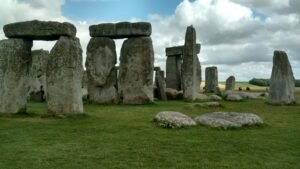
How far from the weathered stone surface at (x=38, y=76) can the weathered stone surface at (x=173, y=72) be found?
9806 mm

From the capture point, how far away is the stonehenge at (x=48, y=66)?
597 inches

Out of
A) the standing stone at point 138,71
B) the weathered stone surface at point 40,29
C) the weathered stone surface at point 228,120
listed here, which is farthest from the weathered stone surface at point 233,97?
the weathered stone surface at point 40,29

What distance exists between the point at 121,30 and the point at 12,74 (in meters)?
8.09

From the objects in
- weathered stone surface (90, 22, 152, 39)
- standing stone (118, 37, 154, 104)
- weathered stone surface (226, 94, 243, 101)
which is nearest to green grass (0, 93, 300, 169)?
standing stone (118, 37, 154, 104)

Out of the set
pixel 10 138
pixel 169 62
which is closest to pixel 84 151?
pixel 10 138

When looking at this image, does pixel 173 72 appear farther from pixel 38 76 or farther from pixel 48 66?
pixel 48 66

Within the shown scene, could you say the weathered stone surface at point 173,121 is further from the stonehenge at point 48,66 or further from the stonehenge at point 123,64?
the stonehenge at point 123,64

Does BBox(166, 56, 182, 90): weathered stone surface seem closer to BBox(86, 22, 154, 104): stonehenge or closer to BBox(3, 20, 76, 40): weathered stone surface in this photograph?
BBox(86, 22, 154, 104): stonehenge

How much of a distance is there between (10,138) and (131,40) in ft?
40.2

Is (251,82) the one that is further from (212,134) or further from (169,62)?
(212,134)

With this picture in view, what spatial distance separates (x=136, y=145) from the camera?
35.2 feet

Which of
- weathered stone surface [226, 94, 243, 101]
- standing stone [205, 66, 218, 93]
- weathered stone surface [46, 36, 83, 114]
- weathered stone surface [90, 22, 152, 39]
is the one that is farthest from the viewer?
standing stone [205, 66, 218, 93]

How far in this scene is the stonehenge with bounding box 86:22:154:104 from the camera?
22.8 meters

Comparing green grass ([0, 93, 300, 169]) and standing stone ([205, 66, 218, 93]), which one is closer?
green grass ([0, 93, 300, 169])
